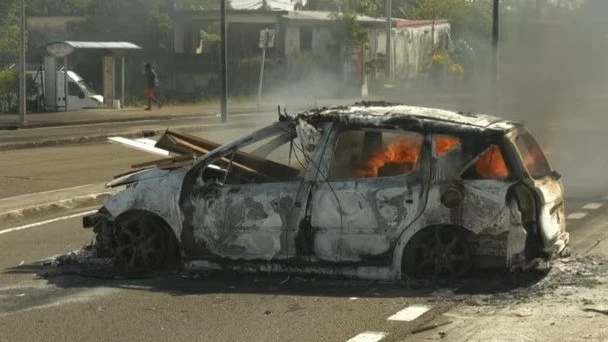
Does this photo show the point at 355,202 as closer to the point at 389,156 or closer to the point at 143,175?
the point at 389,156

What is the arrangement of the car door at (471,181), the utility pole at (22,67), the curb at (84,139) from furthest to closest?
1. the utility pole at (22,67)
2. the curb at (84,139)
3. the car door at (471,181)

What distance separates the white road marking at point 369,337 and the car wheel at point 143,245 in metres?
2.87

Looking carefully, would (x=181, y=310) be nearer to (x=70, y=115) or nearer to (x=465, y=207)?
(x=465, y=207)

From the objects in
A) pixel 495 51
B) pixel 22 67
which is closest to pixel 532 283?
pixel 495 51

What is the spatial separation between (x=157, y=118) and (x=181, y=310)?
3078cm

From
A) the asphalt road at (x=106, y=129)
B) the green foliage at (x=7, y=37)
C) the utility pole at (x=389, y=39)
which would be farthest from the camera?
the green foliage at (x=7, y=37)

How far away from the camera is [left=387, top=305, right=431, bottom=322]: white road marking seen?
8.79m

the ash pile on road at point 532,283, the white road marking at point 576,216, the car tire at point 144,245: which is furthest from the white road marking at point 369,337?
the white road marking at point 576,216

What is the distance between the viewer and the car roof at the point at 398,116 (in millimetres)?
10422

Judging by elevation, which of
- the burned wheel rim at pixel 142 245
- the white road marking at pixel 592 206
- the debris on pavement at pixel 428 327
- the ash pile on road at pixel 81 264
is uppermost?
the burned wheel rim at pixel 142 245

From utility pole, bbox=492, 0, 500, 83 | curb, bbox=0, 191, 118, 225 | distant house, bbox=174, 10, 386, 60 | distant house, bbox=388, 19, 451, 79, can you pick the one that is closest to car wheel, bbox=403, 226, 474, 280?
curb, bbox=0, 191, 118, 225

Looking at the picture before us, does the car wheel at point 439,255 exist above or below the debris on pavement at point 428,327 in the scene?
above

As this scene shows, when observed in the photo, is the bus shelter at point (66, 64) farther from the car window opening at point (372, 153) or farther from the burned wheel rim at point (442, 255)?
the burned wheel rim at point (442, 255)

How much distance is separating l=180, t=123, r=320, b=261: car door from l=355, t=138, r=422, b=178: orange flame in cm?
54
